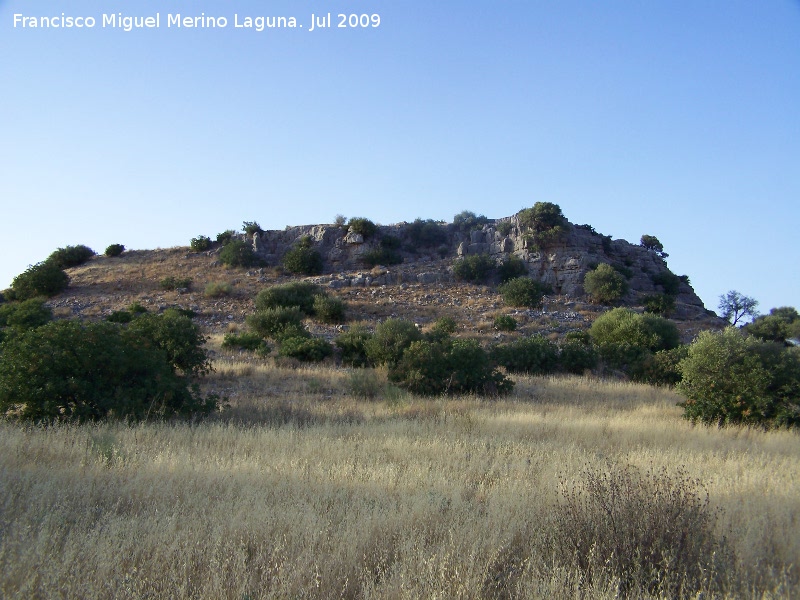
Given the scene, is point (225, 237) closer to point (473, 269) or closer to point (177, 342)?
point (473, 269)

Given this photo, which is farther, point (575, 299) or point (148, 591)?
point (575, 299)

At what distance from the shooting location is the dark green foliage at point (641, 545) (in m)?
4.03

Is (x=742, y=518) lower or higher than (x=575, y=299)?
lower

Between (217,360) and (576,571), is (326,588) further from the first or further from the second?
(217,360)

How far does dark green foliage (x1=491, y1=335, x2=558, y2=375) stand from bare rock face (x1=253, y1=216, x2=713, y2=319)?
67.6ft

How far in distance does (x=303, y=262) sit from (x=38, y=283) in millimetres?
18925

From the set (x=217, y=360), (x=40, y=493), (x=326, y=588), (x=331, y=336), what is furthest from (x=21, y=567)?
(x=331, y=336)

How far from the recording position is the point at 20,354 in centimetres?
995

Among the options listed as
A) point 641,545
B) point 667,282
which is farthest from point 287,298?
point 667,282

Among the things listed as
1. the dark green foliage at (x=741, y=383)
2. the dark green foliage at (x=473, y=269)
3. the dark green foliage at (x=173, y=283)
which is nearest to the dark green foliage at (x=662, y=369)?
the dark green foliage at (x=741, y=383)

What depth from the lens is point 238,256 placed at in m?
48.5

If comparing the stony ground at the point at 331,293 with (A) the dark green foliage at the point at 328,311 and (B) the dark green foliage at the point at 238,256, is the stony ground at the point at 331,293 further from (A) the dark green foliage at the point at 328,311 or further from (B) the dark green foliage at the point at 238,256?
(A) the dark green foliage at the point at 328,311

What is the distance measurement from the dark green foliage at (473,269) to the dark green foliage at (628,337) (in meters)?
16.4

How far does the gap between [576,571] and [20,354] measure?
9.87m
